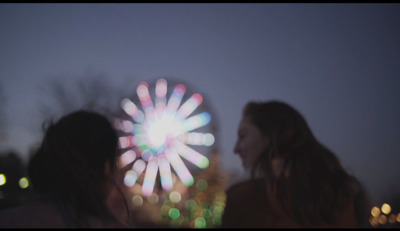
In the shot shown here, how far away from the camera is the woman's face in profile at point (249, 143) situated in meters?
2.10

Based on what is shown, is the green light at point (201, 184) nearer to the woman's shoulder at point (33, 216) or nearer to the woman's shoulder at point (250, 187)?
the woman's shoulder at point (250, 187)

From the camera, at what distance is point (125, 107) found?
1823cm

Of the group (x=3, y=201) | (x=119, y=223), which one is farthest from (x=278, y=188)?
(x=3, y=201)

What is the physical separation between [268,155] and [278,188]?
0.57 feet

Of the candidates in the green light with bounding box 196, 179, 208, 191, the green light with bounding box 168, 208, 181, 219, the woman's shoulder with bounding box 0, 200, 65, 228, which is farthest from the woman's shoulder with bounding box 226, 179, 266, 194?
the green light with bounding box 196, 179, 208, 191

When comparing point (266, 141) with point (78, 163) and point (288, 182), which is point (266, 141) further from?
point (78, 163)

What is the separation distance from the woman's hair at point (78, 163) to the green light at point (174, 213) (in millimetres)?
40162

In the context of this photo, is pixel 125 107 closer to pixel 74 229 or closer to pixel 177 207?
pixel 74 229

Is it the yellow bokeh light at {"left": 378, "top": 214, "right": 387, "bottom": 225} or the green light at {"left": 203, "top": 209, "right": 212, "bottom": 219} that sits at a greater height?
the green light at {"left": 203, "top": 209, "right": 212, "bottom": 219}

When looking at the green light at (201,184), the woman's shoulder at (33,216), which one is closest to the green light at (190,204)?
the green light at (201,184)

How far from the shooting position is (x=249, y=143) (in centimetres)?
212

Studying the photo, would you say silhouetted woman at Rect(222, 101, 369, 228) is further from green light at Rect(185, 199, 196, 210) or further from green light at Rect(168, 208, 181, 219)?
green light at Rect(185, 199, 196, 210)

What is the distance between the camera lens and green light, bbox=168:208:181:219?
4103 centimetres

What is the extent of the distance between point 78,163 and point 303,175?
1.05 metres
